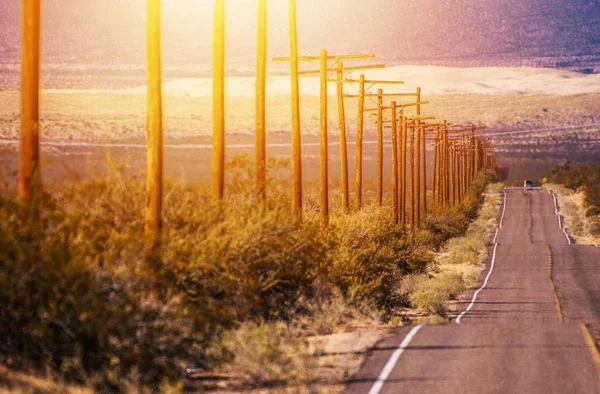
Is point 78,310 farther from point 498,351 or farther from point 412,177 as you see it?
point 412,177

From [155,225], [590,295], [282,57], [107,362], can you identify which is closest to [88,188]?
[155,225]

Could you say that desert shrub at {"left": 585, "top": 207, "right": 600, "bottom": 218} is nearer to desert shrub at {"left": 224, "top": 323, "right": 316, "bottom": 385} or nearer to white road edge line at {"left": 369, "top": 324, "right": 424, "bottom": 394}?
white road edge line at {"left": 369, "top": 324, "right": 424, "bottom": 394}

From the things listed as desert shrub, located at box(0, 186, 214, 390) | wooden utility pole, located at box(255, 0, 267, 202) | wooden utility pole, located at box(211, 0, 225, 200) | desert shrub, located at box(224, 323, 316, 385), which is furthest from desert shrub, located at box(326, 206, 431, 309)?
desert shrub, located at box(0, 186, 214, 390)

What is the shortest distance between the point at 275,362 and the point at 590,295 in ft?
93.9

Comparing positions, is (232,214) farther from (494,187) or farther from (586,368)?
(494,187)

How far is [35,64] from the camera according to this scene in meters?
15.8

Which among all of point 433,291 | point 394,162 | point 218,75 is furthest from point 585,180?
point 218,75

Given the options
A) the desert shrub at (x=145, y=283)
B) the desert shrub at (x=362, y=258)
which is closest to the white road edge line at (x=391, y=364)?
the desert shrub at (x=145, y=283)

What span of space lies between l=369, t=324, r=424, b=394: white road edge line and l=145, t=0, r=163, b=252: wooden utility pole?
4.00m

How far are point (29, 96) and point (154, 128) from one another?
3317 mm

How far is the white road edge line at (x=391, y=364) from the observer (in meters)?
15.4

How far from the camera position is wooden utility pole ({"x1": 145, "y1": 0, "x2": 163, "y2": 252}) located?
17562mm

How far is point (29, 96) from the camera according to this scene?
51.5ft

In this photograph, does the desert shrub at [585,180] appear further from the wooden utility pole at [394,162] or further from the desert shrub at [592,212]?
the wooden utility pole at [394,162]
